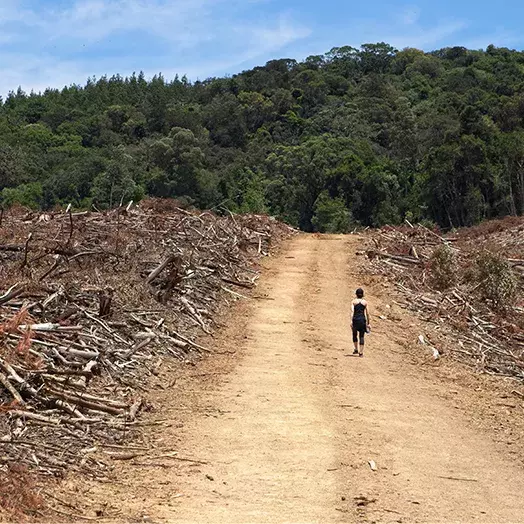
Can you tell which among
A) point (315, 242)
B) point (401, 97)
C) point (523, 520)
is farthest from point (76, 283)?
point (401, 97)

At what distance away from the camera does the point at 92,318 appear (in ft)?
34.0

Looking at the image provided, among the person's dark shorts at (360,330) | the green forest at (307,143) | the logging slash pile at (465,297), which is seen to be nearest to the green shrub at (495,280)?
the logging slash pile at (465,297)

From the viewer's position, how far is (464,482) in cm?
679

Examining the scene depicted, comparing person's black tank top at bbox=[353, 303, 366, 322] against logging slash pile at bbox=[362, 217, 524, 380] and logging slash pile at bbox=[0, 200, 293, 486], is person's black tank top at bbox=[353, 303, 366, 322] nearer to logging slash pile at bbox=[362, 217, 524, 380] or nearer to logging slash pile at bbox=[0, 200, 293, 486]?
logging slash pile at bbox=[362, 217, 524, 380]

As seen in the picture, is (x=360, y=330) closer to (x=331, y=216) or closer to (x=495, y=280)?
(x=495, y=280)

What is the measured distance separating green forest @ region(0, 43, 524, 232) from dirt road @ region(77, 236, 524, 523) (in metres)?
15.1

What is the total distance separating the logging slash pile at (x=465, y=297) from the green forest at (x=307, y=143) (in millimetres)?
10308

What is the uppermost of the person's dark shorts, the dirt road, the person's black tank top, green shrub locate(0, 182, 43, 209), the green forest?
the green forest

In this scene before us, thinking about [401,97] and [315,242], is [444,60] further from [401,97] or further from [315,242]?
[315,242]

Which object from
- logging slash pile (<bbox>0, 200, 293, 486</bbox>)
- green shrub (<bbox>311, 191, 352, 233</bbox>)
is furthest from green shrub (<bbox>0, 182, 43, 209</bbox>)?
logging slash pile (<bbox>0, 200, 293, 486</bbox>)

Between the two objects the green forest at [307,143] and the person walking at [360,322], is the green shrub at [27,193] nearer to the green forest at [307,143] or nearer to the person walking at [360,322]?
the green forest at [307,143]

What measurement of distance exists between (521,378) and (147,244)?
27.4 ft

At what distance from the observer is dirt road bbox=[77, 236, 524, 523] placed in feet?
19.4

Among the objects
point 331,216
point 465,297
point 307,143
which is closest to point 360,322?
point 465,297
